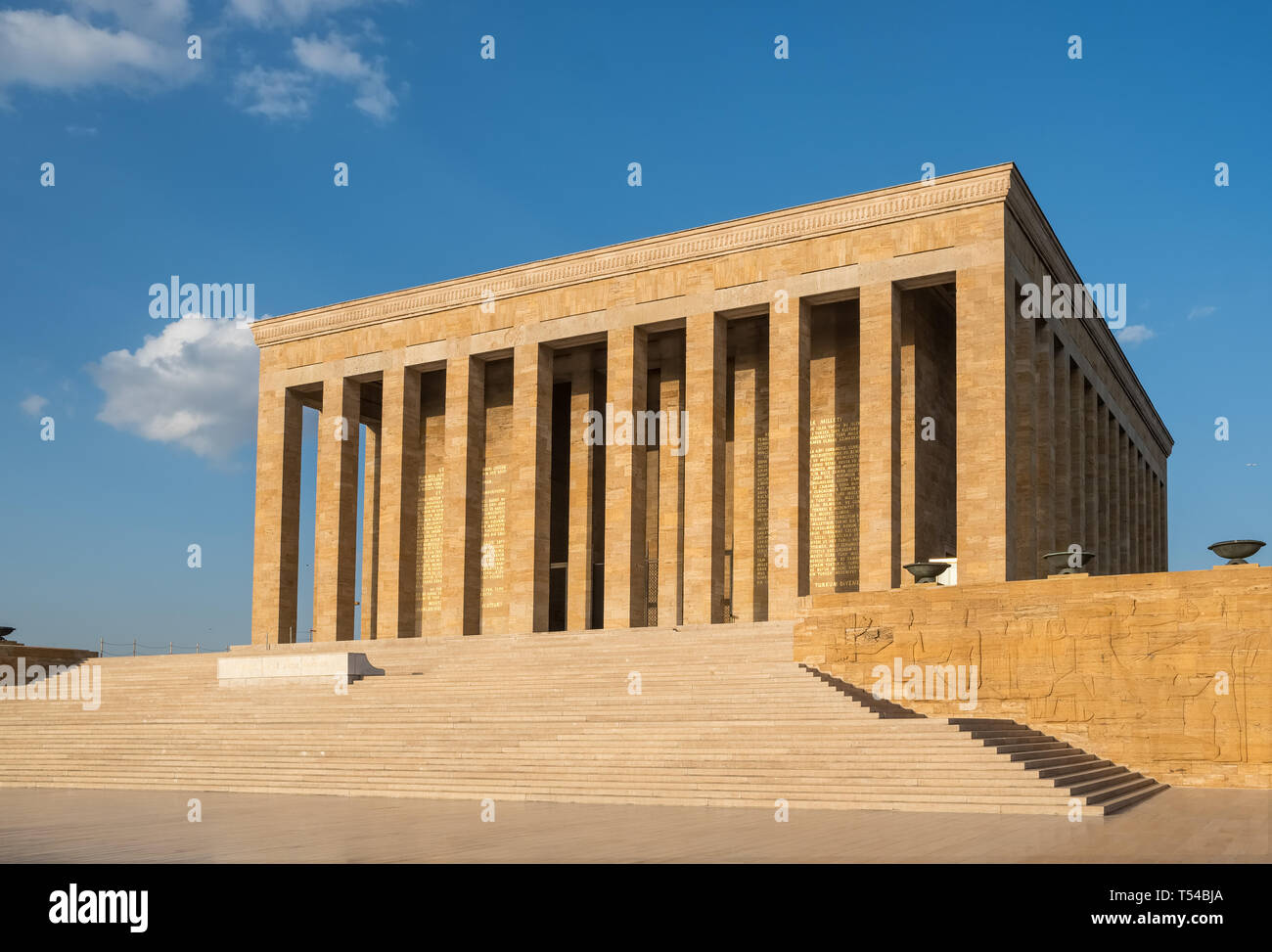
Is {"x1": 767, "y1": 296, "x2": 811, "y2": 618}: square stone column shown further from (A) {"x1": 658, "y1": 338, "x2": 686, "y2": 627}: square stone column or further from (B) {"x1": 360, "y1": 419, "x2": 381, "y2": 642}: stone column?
(B) {"x1": 360, "y1": 419, "x2": 381, "y2": 642}: stone column

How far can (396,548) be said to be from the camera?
31.8 metres

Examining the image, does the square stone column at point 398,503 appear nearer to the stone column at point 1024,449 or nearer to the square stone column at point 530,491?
the square stone column at point 530,491

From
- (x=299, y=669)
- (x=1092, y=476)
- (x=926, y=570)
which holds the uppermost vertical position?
(x=1092, y=476)

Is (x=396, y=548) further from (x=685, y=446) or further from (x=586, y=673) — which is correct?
(x=586, y=673)

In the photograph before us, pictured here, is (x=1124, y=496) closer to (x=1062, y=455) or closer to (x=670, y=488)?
(x=1062, y=455)

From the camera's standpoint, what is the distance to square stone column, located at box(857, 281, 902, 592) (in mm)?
25203

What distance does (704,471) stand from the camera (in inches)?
1082

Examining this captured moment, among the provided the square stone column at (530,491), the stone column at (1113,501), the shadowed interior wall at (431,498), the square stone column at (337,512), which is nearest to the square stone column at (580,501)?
the square stone column at (530,491)

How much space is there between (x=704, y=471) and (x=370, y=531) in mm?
12546

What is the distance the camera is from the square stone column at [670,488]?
28375mm

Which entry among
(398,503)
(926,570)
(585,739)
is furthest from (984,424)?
(398,503)

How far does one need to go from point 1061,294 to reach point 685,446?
9860 mm

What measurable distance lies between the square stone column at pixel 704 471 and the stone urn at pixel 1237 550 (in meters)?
12.0
